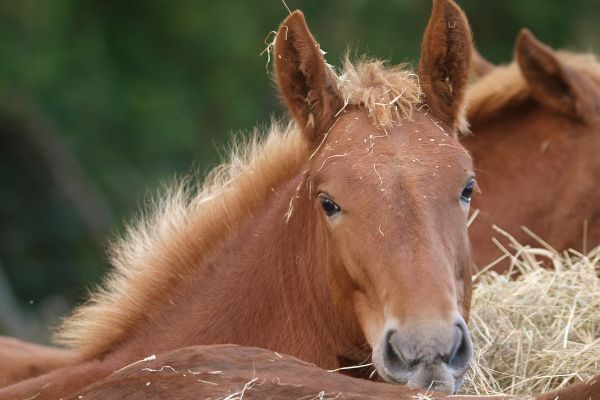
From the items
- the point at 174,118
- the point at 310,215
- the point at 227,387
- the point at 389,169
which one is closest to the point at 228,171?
the point at 310,215

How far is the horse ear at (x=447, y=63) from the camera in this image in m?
4.37

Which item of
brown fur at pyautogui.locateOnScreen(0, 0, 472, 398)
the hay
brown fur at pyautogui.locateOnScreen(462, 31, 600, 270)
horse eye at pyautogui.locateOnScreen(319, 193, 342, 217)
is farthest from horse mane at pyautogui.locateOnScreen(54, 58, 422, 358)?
brown fur at pyautogui.locateOnScreen(462, 31, 600, 270)

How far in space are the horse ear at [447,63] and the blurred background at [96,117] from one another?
32.5 ft

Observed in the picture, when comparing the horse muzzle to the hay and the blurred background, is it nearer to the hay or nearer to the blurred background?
the hay

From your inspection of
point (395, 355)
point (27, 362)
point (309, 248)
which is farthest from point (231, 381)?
point (27, 362)

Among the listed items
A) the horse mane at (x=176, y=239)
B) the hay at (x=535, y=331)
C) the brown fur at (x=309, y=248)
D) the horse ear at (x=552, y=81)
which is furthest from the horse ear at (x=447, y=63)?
the horse ear at (x=552, y=81)

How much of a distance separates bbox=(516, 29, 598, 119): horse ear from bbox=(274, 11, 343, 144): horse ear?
6.87 feet

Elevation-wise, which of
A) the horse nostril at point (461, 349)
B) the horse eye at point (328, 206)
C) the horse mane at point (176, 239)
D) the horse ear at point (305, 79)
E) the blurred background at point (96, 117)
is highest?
the blurred background at point (96, 117)

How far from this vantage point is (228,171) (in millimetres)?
5070

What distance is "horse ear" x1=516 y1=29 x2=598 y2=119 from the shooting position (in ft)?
20.4

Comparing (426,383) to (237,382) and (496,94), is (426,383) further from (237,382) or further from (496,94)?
(496,94)

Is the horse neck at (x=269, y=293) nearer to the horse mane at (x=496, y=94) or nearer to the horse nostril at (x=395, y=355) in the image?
the horse nostril at (x=395, y=355)

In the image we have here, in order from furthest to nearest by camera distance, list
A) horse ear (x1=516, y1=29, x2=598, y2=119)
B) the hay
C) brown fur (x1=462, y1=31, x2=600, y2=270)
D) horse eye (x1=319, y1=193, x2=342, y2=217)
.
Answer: horse ear (x1=516, y1=29, x2=598, y2=119) < brown fur (x1=462, y1=31, x2=600, y2=270) < the hay < horse eye (x1=319, y1=193, x2=342, y2=217)

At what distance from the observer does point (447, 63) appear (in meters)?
4.43
